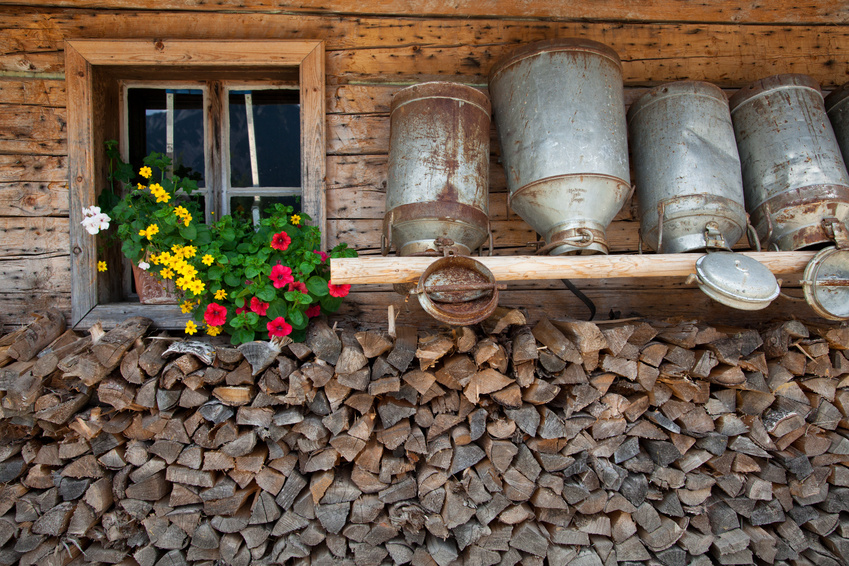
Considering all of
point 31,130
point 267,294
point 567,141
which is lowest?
point 267,294

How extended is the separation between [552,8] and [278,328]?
2.03 meters

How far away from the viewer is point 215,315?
76.9 inches

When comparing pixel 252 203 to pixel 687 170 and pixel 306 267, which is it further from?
pixel 687 170

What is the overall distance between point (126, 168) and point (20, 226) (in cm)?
57

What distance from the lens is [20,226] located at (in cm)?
233

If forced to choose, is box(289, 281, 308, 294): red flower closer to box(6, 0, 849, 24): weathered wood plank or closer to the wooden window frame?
the wooden window frame

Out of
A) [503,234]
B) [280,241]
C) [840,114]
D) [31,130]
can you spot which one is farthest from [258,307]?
[840,114]

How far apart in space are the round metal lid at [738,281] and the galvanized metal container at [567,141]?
380 mm

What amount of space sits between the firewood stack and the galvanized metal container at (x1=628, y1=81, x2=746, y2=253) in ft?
1.49

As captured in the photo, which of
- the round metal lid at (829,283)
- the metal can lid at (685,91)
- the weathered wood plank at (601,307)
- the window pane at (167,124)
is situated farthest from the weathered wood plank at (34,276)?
the round metal lid at (829,283)

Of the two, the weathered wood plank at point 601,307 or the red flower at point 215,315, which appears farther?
the weathered wood plank at point 601,307

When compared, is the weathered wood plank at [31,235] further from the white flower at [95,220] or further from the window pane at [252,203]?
the window pane at [252,203]

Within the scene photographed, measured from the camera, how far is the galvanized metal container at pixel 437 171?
1924mm

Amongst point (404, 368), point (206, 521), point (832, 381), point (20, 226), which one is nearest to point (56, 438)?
point (206, 521)
